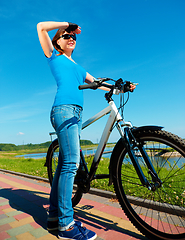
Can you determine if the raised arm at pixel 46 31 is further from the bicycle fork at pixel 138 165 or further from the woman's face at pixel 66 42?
the bicycle fork at pixel 138 165

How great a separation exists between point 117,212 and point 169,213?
71 centimetres

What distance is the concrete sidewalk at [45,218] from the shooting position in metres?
2.22

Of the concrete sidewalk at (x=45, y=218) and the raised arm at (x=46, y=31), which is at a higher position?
the raised arm at (x=46, y=31)

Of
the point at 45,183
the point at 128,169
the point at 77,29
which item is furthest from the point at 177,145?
the point at 45,183

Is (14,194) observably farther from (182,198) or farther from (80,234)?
(182,198)

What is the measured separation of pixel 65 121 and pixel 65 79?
0.49 metres

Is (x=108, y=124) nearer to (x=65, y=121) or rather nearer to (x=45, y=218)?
(x=65, y=121)

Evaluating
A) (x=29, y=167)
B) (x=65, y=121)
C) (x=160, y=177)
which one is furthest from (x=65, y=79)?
(x=29, y=167)

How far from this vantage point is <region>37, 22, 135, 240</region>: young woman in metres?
2.13

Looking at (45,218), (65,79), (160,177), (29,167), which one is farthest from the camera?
(29,167)

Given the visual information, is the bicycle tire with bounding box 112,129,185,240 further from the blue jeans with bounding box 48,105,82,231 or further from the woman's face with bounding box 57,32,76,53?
the woman's face with bounding box 57,32,76,53

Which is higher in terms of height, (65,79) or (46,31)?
(46,31)

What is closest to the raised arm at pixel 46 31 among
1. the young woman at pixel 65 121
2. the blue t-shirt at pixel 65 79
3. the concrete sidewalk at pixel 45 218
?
the young woman at pixel 65 121

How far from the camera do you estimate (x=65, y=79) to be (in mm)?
2275
